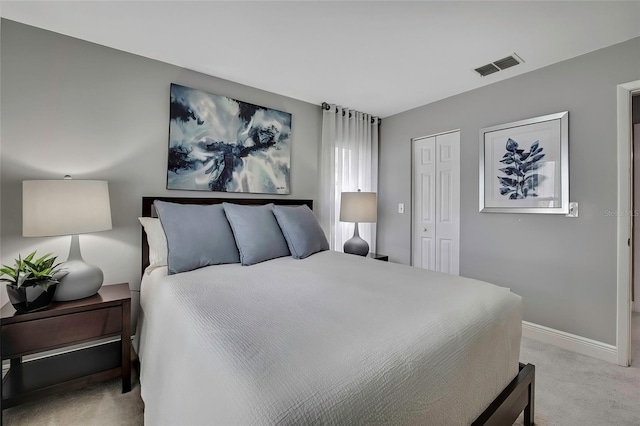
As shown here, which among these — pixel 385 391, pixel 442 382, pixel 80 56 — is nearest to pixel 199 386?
pixel 385 391

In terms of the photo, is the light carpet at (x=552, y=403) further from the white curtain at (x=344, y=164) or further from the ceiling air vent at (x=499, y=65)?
the ceiling air vent at (x=499, y=65)

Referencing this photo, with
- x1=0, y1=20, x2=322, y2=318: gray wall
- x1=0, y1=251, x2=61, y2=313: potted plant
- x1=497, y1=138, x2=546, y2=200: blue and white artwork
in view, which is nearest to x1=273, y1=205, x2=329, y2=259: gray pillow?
x1=0, y1=20, x2=322, y2=318: gray wall

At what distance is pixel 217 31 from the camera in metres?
2.00

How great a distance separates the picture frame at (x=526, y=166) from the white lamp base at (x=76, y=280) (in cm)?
336

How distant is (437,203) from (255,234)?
7.41ft

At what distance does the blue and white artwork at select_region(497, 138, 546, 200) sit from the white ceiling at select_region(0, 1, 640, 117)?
72 centimetres

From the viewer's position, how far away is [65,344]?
161 cm

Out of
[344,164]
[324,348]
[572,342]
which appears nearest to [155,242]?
[324,348]

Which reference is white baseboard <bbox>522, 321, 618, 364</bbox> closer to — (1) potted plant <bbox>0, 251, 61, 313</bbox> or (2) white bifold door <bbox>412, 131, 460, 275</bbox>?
(2) white bifold door <bbox>412, 131, 460, 275</bbox>

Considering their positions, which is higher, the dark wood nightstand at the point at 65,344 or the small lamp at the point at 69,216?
the small lamp at the point at 69,216

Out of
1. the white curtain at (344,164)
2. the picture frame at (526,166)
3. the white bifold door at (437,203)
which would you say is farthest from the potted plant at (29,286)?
the picture frame at (526,166)

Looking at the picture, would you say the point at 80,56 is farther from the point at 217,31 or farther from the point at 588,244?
the point at 588,244

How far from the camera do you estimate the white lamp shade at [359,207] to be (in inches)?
127

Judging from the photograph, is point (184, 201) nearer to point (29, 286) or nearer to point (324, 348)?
point (29, 286)
